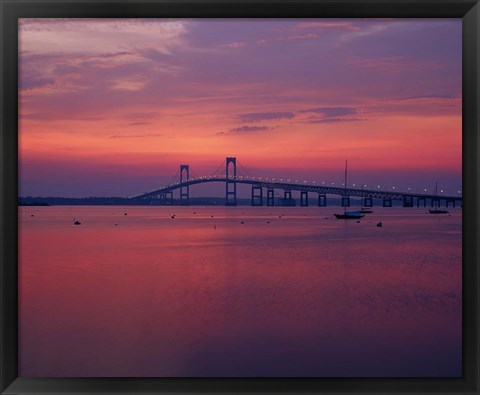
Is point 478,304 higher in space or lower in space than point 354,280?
higher

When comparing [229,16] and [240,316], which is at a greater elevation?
[229,16]

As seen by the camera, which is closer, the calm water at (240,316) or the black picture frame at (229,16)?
the black picture frame at (229,16)

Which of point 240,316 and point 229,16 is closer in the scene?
point 229,16

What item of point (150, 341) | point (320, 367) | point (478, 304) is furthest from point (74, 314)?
point (478, 304)

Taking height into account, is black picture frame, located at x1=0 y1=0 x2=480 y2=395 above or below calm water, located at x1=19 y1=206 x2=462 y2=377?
above

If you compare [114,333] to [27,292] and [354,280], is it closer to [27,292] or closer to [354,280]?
[27,292]
